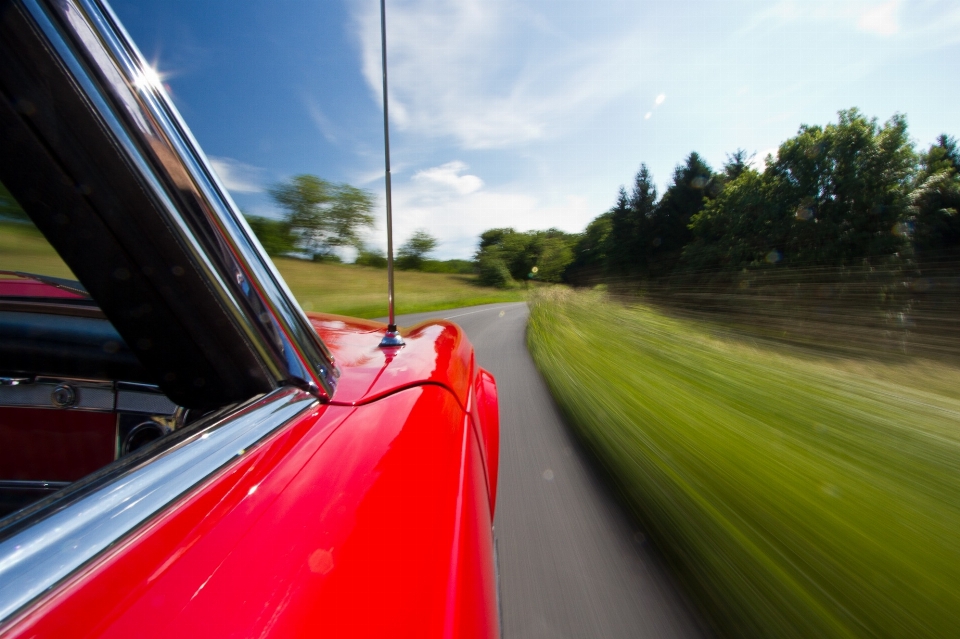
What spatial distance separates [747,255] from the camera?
3109 centimetres

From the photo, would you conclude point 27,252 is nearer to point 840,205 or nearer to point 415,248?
point 415,248

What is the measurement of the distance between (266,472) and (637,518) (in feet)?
7.19

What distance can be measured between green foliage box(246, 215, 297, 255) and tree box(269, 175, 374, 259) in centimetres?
9

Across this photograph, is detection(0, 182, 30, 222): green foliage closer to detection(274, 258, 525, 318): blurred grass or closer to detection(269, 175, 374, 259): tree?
detection(274, 258, 525, 318): blurred grass

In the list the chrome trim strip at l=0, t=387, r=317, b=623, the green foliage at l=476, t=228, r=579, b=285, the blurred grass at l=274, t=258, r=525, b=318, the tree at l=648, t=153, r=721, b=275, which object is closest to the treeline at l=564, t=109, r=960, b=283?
the tree at l=648, t=153, r=721, b=275

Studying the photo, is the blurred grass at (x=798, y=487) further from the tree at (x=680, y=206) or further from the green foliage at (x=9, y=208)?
the tree at (x=680, y=206)

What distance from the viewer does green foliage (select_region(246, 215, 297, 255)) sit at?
144 cm

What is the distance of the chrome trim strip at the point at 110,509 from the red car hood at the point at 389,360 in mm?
344

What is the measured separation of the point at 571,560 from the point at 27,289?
2.13m

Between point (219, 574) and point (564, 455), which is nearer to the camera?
point (219, 574)

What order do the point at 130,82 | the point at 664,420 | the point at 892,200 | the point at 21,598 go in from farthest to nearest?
the point at 892,200 → the point at 664,420 → the point at 130,82 → the point at 21,598

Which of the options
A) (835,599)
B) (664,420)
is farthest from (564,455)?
(835,599)

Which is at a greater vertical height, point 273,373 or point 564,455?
point 273,373

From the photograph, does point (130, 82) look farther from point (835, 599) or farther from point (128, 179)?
point (835, 599)
